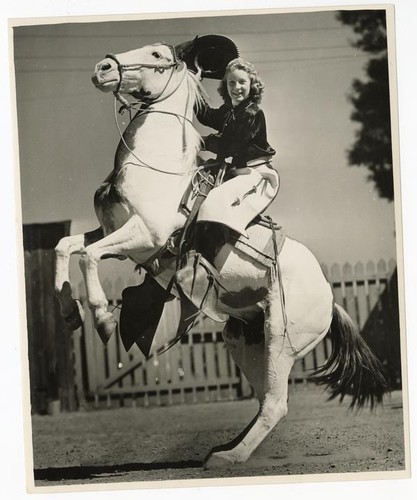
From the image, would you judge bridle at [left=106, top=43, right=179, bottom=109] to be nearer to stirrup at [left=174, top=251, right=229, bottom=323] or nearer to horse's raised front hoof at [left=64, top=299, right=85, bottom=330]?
stirrup at [left=174, top=251, right=229, bottom=323]

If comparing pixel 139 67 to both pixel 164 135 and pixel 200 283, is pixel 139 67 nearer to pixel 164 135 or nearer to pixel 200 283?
pixel 164 135

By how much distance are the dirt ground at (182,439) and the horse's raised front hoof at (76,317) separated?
41cm

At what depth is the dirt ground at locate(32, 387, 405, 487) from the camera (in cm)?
312

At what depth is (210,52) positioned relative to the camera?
3164mm

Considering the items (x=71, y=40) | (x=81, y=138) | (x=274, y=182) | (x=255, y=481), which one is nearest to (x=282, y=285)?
(x=274, y=182)

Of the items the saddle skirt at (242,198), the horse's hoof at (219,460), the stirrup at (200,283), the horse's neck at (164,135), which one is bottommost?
the horse's hoof at (219,460)

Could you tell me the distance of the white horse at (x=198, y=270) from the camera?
3.11 meters

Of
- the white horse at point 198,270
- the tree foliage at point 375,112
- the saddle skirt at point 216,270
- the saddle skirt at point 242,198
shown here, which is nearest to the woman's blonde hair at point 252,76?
the white horse at point 198,270

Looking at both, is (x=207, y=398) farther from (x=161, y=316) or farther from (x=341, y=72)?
(x=341, y=72)

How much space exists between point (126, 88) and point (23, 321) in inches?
46.0

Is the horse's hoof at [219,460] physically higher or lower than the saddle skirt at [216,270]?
lower

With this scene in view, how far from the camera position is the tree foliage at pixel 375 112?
3.17m

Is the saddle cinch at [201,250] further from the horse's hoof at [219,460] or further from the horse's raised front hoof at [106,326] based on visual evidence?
the horse's hoof at [219,460]

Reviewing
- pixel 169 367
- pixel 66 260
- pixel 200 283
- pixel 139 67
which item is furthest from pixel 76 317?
pixel 139 67
